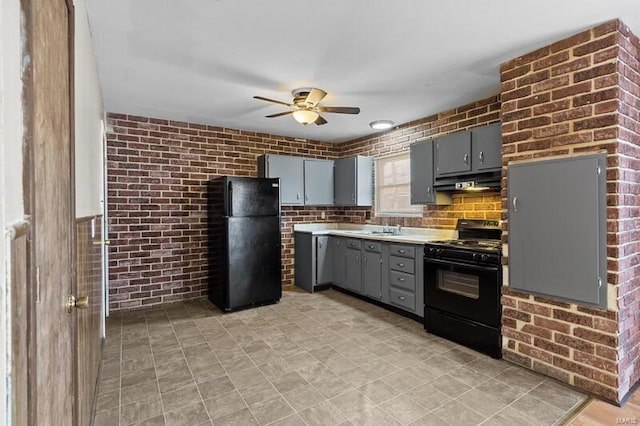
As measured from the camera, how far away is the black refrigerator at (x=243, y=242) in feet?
12.8

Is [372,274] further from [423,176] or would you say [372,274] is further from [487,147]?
[487,147]

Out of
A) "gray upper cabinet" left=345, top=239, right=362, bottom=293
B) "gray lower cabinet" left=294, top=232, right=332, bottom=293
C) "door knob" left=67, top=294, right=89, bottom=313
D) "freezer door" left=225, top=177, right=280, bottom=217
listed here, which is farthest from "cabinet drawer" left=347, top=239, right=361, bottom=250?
"door knob" left=67, top=294, right=89, bottom=313

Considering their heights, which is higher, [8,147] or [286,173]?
[286,173]

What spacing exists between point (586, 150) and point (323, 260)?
3.34m

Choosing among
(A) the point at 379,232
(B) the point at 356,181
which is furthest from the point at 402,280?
(B) the point at 356,181

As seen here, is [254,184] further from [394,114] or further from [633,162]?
[633,162]

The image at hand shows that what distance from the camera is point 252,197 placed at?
405cm

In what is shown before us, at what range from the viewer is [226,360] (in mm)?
2688

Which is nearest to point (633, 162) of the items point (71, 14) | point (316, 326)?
point (316, 326)

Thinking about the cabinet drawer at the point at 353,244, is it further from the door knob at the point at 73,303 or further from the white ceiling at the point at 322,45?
the door knob at the point at 73,303

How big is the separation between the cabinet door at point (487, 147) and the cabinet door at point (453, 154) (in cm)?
7

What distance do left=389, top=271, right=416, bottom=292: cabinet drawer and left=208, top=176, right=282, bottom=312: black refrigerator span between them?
1441 mm

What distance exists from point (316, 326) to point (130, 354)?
1.70m

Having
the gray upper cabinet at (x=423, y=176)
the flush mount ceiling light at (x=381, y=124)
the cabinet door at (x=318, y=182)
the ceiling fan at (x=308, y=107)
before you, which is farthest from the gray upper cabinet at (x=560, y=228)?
the cabinet door at (x=318, y=182)
